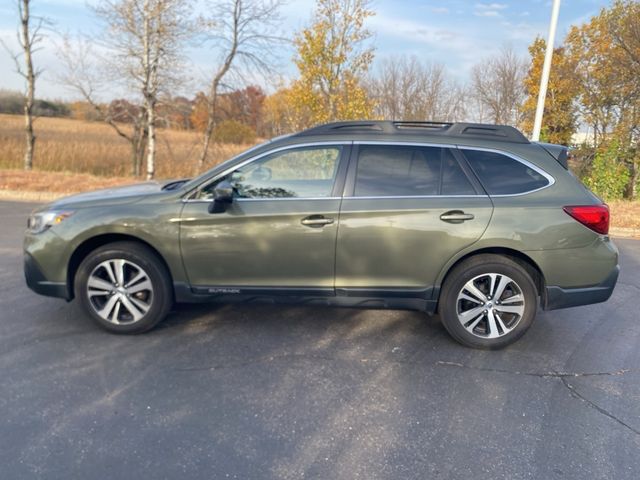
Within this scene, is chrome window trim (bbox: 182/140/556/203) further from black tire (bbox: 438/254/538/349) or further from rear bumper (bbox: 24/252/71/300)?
rear bumper (bbox: 24/252/71/300)

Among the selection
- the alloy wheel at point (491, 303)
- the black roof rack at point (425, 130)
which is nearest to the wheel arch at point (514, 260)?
the alloy wheel at point (491, 303)

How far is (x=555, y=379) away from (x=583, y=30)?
1436 centimetres

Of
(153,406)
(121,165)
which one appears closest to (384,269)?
(153,406)

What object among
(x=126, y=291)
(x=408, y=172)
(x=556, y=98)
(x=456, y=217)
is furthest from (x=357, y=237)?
(x=556, y=98)

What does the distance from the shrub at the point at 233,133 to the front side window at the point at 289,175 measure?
12.9 metres

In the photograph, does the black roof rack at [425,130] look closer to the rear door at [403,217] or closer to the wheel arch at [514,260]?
the rear door at [403,217]

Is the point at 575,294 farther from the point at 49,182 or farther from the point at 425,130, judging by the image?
the point at 49,182

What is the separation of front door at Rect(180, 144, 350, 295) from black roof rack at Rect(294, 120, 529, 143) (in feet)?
0.77

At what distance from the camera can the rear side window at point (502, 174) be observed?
11.9ft

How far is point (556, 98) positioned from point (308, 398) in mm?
14961

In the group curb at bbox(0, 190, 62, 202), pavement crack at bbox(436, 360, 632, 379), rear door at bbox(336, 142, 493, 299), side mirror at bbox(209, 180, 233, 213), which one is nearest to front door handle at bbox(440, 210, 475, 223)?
rear door at bbox(336, 142, 493, 299)

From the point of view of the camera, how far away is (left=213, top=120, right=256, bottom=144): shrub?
53.2 ft

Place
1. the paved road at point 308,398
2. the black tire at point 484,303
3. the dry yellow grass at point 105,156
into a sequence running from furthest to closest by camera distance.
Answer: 1. the dry yellow grass at point 105,156
2. the black tire at point 484,303
3. the paved road at point 308,398

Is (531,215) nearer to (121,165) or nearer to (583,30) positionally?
(583,30)
